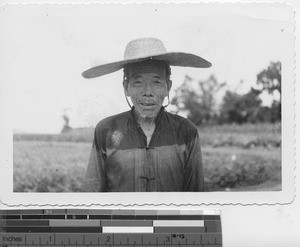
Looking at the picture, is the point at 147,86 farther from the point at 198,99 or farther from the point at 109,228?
the point at 109,228

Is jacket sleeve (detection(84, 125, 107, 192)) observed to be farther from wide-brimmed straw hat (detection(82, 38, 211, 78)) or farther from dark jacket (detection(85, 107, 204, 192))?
wide-brimmed straw hat (detection(82, 38, 211, 78))

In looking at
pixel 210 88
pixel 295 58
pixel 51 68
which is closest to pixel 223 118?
→ pixel 210 88

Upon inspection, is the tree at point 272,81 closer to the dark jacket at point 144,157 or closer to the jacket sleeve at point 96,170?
the dark jacket at point 144,157

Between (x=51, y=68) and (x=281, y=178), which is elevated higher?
(x=51, y=68)

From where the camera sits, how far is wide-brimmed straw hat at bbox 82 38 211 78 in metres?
0.94

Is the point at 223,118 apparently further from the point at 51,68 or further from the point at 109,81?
the point at 51,68

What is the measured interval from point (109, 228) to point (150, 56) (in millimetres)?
306

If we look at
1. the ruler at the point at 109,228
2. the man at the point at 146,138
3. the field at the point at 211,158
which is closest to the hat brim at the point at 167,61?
the man at the point at 146,138

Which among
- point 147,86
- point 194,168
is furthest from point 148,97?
point 194,168

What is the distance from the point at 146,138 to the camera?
95 cm

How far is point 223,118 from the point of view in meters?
0.94

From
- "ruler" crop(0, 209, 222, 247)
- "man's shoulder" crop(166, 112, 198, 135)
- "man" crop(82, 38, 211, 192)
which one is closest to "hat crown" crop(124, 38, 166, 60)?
"man" crop(82, 38, 211, 192)

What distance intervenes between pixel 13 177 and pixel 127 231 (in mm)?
221

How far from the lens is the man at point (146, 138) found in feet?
3.09
